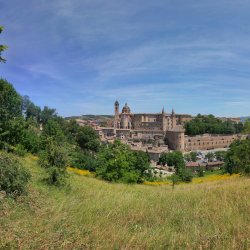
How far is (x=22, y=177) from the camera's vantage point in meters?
8.95

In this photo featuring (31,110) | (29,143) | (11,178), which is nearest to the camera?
(11,178)

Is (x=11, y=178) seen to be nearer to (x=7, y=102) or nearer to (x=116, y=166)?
(x=116, y=166)

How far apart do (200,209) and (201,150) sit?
345 ft

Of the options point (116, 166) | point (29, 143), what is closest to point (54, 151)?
point (116, 166)

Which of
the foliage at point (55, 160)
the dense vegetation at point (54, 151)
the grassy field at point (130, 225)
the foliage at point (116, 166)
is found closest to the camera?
the grassy field at point (130, 225)

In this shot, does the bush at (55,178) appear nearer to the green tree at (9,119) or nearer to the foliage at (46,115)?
the green tree at (9,119)

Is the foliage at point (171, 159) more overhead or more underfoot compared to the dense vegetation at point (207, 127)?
more underfoot

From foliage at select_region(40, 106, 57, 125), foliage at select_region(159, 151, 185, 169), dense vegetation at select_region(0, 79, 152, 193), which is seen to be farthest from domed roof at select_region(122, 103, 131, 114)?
dense vegetation at select_region(0, 79, 152, 193)

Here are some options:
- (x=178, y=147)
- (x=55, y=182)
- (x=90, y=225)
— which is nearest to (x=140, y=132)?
(x=178, y=147)

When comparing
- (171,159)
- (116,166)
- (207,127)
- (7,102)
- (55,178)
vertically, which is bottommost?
(171,159)

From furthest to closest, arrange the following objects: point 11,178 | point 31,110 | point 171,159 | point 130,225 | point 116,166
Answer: point 31,110 → point 171,159 → point 116,166 → point 11,178 → point 130,225

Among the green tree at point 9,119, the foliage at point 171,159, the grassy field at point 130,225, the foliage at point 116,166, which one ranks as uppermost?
the green tree at point 9,119

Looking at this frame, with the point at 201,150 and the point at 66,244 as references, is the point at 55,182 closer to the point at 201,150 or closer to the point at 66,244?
the point at 66,244

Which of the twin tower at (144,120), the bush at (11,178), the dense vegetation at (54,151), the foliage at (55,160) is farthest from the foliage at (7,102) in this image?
the twin tower at (144,120)
